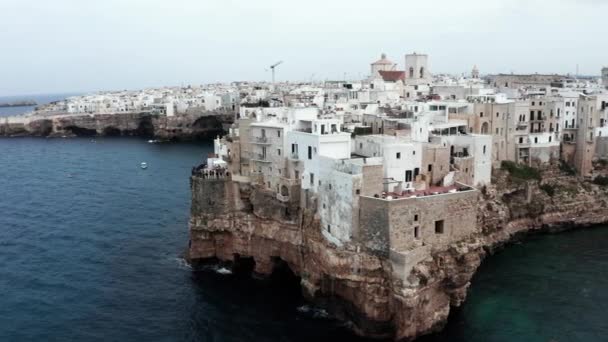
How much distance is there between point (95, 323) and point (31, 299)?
258 inches

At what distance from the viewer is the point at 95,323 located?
117ft

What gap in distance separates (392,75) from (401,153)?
42.8 metres

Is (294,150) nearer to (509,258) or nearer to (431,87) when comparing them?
(509,258)

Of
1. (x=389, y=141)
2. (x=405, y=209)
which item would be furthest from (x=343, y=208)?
(x=389, y=141)

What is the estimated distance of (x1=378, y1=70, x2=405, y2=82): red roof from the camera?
7902 centimetres

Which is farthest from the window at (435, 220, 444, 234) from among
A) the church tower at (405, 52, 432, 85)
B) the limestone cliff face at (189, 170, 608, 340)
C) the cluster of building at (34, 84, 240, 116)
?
the cluster of building at (34, 84, 240, 116)

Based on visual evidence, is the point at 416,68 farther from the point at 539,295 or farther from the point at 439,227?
the point at 439,227

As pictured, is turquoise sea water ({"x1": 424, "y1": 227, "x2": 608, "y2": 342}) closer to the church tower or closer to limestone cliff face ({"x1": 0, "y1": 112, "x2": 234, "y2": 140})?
the church tower

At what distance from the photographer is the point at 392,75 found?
79.8 metres

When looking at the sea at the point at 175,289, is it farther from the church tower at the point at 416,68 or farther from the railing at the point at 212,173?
the church tower at the point at 416,68

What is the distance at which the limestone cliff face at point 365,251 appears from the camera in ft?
110

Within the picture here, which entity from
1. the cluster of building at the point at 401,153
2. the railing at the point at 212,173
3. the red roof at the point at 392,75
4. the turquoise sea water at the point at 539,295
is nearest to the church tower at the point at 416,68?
the red roof at the point at 392,75

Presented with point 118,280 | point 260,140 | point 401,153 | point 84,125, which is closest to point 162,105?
point 84,125

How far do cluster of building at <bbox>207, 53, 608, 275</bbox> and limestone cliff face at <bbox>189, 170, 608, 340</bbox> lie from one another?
0.92 meters
